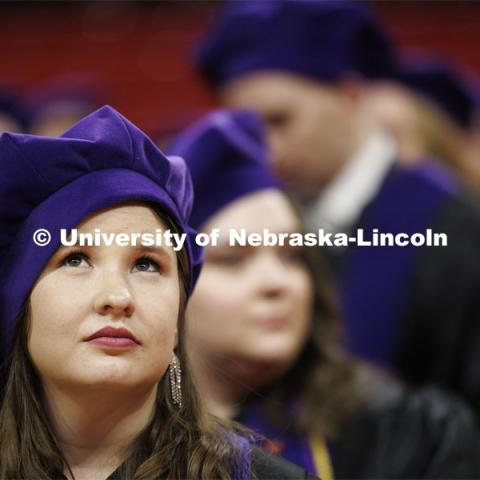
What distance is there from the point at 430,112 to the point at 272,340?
8.15 ft

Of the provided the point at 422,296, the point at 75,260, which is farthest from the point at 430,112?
the point at 75,260

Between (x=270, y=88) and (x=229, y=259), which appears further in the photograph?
(x=270, y=88)

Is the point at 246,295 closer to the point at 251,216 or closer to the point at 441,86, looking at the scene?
the point at 251,216

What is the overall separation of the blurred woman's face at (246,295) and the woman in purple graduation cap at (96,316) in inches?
31.7

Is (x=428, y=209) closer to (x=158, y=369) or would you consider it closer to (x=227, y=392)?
(x=227, y=392)

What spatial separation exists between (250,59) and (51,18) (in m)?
3.46

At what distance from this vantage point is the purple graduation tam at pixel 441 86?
17.0 ft

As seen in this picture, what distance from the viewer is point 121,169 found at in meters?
1.91

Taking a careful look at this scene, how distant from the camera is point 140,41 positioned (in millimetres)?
7441

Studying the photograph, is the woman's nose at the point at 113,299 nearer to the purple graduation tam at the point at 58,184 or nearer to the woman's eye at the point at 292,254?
the purple graduation tam at the point at 58,184

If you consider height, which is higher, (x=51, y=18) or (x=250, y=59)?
(x=51, y=18)

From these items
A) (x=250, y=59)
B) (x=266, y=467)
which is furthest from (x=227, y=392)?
(x=250, y=59)

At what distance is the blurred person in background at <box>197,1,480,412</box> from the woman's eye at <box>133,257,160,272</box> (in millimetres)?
1691

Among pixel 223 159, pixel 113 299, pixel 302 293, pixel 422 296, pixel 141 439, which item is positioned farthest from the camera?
pixel 422 296
